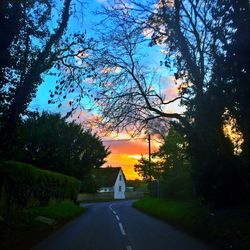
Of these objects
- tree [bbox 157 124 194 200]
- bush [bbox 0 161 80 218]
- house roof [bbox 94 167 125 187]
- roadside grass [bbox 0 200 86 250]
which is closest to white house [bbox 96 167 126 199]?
house roof [bbox 94 167 125 187]

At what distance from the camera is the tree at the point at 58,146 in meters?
62.1

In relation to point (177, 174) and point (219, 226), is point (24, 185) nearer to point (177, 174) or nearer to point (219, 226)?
point (219, 226)

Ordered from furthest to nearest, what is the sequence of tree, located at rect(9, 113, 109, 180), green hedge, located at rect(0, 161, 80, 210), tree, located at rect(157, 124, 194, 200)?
tree, located at rect(9, 113, 109, 180), tree, located at rect(157, 124, 194, 200), green hedge, located at rect(0, 161, 80, 210)

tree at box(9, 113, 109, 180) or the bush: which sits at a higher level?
tree at box(9, 113, 109, 180)

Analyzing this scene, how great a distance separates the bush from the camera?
2373cm

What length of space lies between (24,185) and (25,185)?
30 centimetres

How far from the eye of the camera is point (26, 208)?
2812 centimetres

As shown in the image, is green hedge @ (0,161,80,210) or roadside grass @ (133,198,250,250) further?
green hedge @ (0,161,80,210)

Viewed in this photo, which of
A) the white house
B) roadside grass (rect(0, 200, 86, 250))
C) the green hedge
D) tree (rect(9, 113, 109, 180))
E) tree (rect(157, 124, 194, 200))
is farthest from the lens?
the white house

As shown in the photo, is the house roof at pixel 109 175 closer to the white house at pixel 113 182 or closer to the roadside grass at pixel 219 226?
the white house at pixel 113 182

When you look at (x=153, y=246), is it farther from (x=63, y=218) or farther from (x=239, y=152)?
(x=63, y=218)

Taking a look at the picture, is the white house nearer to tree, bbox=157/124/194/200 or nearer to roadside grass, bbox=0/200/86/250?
tree, bbox=157/124/194/200

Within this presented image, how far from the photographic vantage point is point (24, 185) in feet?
88.8

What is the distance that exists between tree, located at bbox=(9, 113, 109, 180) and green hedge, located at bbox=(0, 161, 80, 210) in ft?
67.6
